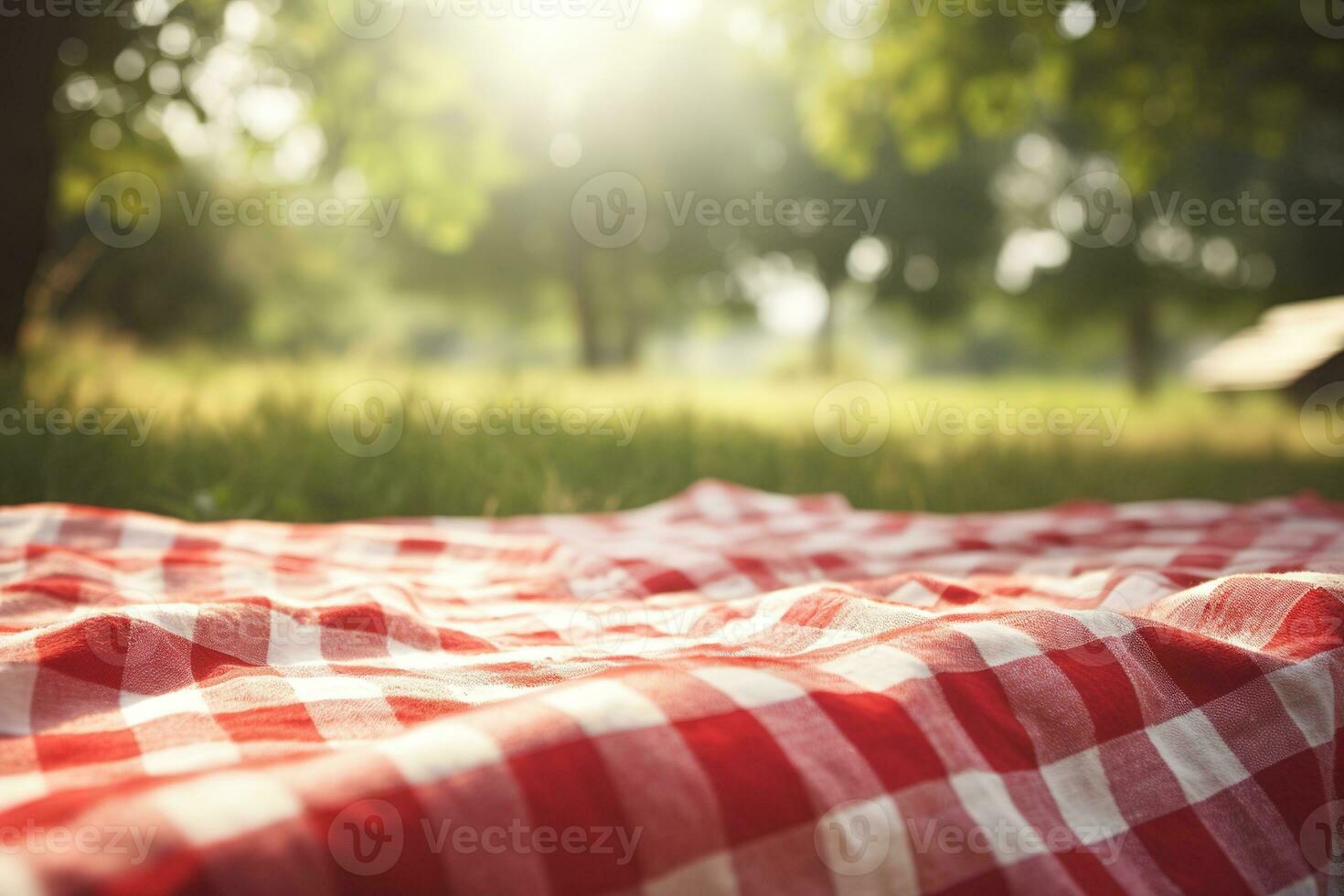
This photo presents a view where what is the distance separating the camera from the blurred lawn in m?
2.90

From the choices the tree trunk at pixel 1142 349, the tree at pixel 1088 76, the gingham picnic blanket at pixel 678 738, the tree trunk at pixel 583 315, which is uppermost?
the tree at pixel 1088 76

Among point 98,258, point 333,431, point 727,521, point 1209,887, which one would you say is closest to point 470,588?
point 727,521

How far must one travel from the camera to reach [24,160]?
3758 mm

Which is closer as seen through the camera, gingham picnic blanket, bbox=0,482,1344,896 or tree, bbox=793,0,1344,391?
gingham picnic blanket, bbox=0,482,1344,896

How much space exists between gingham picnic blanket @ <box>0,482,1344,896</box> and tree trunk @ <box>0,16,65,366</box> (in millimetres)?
2919

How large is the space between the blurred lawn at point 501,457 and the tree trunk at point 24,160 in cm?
38

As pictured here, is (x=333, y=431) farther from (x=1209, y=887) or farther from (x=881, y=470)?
(x=1209, y=887)

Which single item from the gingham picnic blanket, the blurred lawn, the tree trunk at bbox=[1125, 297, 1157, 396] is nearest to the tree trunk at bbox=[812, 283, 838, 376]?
the tree trunk at bbox=[1125, 297, 1157, 396]

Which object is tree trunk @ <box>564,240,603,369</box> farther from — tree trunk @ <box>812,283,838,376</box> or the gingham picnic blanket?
the gingham picnic blanket

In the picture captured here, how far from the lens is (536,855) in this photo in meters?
0.74

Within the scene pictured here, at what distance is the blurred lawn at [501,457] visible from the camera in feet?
9.52

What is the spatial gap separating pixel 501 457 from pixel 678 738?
9.05 ft

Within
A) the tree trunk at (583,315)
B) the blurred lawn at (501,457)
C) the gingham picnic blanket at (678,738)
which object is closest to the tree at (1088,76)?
the blurred lawn at (501,457)

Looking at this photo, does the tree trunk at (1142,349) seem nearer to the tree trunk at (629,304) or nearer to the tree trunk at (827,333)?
the tree trunk at (827,333)
